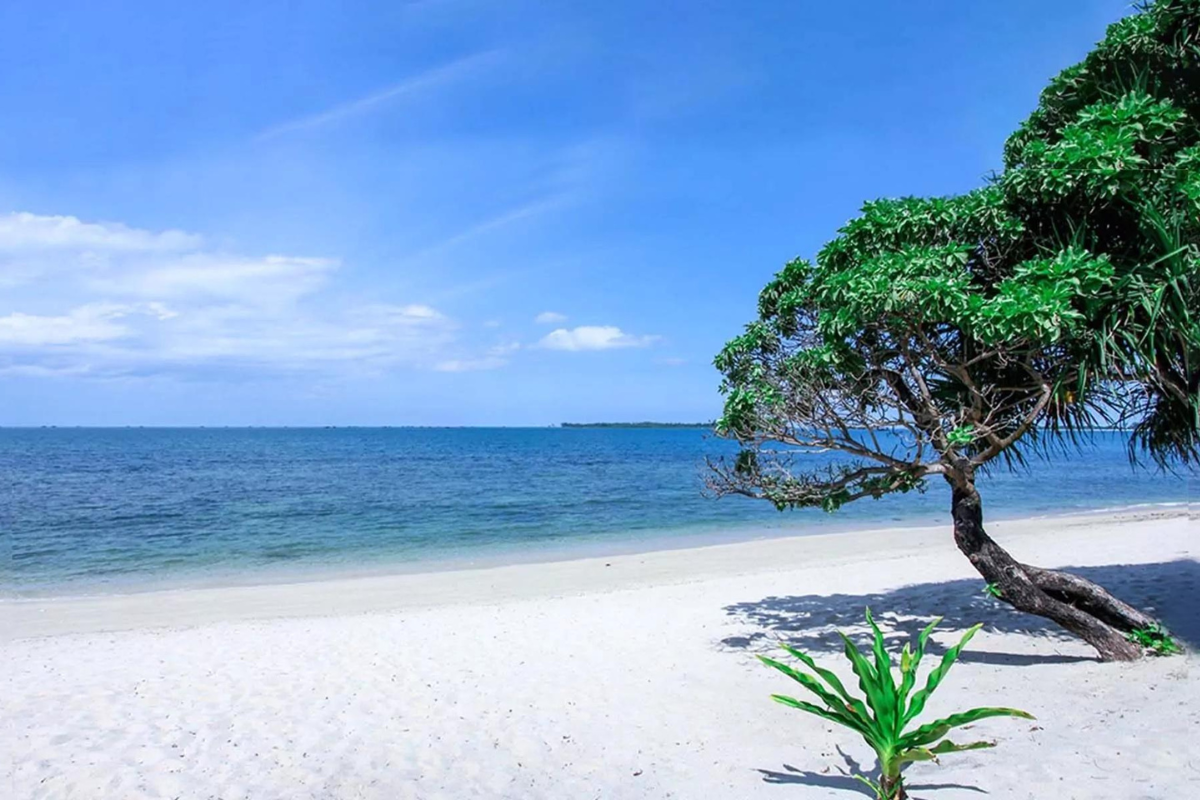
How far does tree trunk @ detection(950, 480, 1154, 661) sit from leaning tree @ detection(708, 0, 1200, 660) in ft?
0.06

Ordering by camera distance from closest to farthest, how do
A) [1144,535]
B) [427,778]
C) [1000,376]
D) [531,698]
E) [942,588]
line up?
[427,778] < [531,698] < [1000,376] < [942,588] < [1144,535]

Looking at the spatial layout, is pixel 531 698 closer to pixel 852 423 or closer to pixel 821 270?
pixel 852 423

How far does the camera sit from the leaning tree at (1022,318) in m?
5.78

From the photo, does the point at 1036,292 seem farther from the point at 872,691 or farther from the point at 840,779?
the point at 840,779

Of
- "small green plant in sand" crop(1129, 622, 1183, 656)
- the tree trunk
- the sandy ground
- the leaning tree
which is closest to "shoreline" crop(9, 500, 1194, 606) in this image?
the sandy ground

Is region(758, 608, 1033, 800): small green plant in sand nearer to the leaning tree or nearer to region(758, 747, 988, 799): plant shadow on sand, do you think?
region(758, 747, 988, 799): plant shadow on sand

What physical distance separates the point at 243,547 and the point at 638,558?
35.0 ft

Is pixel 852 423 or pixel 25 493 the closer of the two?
pixel 852 423

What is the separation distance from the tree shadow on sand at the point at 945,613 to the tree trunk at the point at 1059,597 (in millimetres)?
354

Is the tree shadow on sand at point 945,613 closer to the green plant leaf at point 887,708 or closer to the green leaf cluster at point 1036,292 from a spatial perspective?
the green leaf cluster at point 1036,292

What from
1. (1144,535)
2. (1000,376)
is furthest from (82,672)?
(1144,535)

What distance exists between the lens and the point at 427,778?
5.07 metres

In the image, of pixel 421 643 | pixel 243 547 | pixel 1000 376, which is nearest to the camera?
pixel 1000 376

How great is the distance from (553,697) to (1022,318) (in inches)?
193
